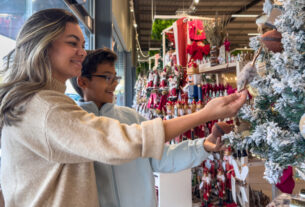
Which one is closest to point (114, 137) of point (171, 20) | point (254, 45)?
point (254, 45)

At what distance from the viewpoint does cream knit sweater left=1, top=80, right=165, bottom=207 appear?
2.61ft

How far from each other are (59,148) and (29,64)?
335 millimetres

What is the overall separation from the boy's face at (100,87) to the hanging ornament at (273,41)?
2.76ft

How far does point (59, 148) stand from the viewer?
82 centimetres

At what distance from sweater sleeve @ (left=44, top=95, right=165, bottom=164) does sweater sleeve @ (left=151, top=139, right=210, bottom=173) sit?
1.83ft

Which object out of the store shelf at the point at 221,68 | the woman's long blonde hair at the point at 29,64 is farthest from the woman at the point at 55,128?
the store shelf at the point at 221,68

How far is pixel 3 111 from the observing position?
854mm

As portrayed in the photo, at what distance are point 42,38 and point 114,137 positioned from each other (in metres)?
0.47

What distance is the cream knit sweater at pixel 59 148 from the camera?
31.3 inches

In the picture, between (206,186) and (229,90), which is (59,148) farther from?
(206,186)

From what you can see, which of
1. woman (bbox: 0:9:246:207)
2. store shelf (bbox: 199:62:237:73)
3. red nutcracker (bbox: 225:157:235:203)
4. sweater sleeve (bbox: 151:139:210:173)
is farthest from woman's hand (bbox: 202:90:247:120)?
red nutcracker (bbox: 225:157:235:203)

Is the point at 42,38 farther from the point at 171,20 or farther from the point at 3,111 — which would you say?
the point at 171,20

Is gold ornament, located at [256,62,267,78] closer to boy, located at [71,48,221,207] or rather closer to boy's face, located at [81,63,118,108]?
boy, located at [71,48,221,207]

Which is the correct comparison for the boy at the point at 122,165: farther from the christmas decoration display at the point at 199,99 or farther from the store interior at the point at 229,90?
the christmas decoration display at the point at 199,99
